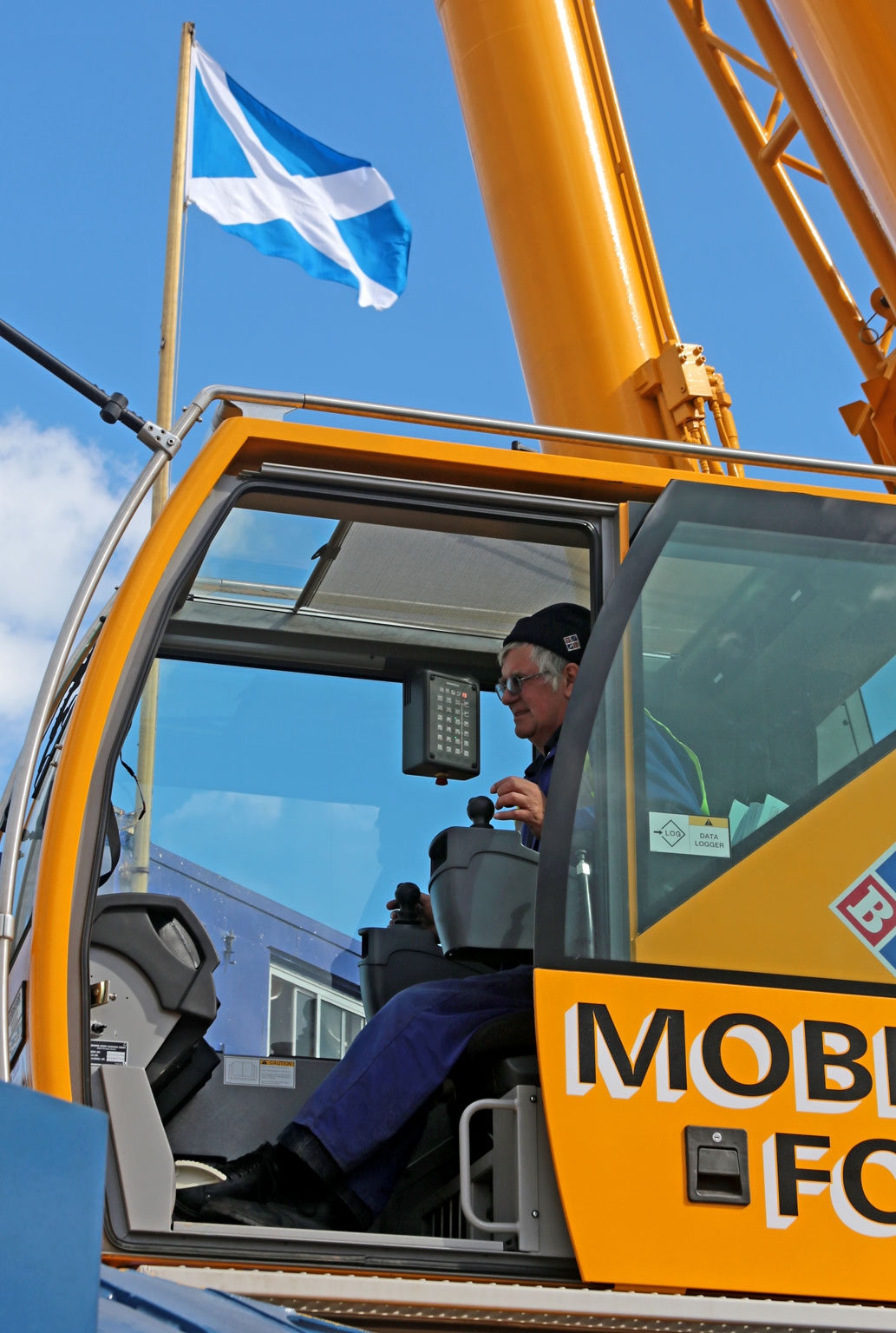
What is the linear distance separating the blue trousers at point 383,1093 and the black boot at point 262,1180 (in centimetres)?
4

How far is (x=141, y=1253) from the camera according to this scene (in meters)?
2.47

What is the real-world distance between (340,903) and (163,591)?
1.52 m

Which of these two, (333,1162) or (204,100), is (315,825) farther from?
(204,100)

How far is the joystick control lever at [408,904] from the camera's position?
4.02 m

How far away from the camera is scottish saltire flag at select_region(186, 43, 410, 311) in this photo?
1004 centimetres

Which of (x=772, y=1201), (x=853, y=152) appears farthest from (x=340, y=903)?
(x=853, y=152)

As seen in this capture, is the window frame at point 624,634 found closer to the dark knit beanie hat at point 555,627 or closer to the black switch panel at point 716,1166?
the black switch panel at point 716,1166

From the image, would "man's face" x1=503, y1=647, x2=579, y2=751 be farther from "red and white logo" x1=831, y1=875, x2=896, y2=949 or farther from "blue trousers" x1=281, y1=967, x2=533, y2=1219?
"red and white logo" x1=831, y1=875, x2=896, y2=949

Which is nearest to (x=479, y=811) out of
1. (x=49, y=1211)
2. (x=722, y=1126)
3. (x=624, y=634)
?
(x=624, y=634)

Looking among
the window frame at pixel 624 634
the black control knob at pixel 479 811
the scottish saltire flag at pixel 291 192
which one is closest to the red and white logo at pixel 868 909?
the window frame at pixel 624 634

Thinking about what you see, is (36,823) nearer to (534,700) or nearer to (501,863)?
(501,863)

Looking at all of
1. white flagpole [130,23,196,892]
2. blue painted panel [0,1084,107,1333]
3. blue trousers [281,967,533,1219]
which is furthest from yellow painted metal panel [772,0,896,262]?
white flagpole [130,23,196,892]

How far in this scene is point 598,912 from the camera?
108 inches

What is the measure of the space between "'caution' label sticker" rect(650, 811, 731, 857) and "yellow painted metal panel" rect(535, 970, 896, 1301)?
26cm
